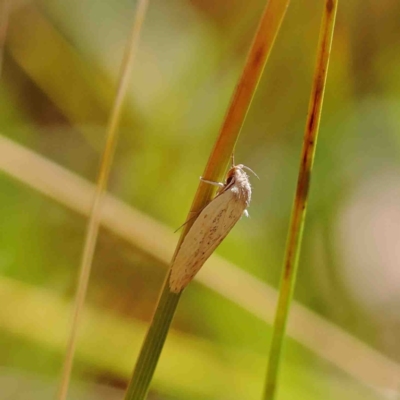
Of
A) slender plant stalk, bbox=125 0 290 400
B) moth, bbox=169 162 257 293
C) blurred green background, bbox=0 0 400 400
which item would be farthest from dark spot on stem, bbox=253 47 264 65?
blurred green background, bbox=0 0 400 400

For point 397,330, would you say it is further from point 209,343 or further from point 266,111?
point 266,111

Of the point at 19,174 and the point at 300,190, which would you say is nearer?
the point at 300,190

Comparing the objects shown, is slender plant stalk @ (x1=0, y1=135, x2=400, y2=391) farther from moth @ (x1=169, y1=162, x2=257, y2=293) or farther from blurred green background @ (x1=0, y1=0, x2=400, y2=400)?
moth @ (x1=169, y1=162, x2=257, y2=293)

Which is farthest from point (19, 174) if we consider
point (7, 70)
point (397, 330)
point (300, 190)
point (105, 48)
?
point (397, 330)

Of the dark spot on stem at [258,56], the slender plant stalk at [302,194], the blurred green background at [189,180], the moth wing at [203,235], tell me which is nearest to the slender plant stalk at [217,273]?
the blurred green background at [189,180]

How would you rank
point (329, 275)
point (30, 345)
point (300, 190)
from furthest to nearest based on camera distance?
point (329, 275) → point (30, 345) → point (300, 190)

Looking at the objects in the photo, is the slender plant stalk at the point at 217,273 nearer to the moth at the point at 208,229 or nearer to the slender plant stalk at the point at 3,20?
the slender plant stalk at the point at 3,20
